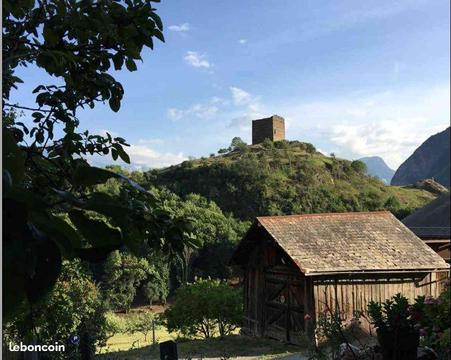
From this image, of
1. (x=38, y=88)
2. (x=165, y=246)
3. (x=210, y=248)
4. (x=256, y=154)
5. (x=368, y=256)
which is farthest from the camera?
(x=256, y=154)

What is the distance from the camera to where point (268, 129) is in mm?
78375

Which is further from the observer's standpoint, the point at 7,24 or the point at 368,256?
the point at 368,256

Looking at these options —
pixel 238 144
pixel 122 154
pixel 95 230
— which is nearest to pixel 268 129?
pixel 238 144

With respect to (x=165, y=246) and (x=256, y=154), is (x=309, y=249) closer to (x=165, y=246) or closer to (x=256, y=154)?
(x=165, y=246)

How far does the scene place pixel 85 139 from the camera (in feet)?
9.43

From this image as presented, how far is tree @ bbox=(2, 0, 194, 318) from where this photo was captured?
707 mm

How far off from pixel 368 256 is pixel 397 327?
32.1 ft

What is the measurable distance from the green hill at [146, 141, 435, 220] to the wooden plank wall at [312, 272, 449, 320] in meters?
30.9

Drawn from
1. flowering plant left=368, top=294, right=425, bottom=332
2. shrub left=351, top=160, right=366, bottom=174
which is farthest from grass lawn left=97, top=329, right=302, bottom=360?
shrub left=351, top=160, right=366, bottom=174

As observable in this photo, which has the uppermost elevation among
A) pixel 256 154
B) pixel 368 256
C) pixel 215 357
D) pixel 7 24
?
pixel 256 154

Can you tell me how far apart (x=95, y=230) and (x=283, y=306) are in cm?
1627

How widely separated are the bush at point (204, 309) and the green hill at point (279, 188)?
3165 centimetres

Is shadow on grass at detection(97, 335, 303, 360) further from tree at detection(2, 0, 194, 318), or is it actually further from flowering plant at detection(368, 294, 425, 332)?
tree at detection(2, 0, 194, 318)

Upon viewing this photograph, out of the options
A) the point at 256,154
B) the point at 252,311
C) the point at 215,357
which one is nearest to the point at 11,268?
the point at 215,357
